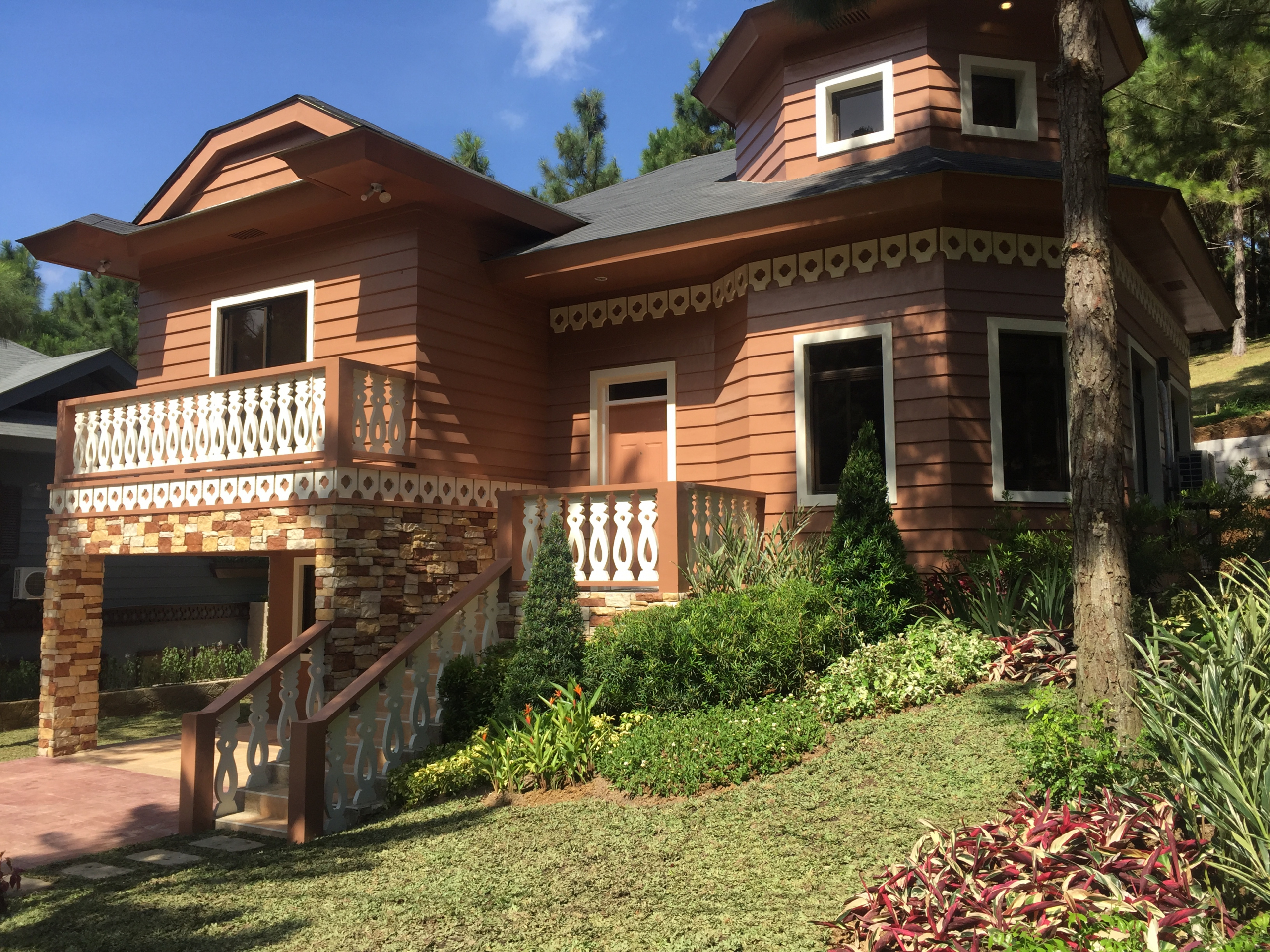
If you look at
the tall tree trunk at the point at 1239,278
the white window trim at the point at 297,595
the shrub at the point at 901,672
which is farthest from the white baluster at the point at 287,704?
the tall tree trunk at the point at 1239,278

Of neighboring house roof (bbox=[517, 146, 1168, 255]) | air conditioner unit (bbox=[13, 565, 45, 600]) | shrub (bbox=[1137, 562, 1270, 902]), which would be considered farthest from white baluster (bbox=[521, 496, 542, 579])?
air conditioner unit (bbox=[13, 565, 45, 600])

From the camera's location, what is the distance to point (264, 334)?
11875 mm

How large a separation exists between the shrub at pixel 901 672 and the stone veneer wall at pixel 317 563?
4242 millimetres

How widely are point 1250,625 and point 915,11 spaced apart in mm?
8244

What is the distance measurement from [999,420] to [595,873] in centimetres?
622

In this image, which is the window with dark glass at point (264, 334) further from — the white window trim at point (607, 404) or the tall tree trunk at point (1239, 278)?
the tall tree trunk at point (1239, 278)

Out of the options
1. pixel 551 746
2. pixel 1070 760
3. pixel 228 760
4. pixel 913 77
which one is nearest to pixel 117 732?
pixel 228 760

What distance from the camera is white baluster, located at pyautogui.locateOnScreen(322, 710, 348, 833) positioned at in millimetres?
6910

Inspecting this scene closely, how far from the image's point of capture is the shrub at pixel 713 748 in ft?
19.6

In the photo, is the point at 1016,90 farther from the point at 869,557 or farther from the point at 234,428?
the point at 234,428

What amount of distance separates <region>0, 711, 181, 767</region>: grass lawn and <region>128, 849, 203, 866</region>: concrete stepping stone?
513 cm

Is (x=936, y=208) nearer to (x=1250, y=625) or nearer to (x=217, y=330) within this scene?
(x=1250, y=625)

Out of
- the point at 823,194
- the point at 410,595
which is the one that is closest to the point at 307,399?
the point at 410,595

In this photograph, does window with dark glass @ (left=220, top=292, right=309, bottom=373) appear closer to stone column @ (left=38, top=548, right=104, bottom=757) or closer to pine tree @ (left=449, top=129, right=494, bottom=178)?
stone column @ (left=38, top=548, right=104, bottom=757)
